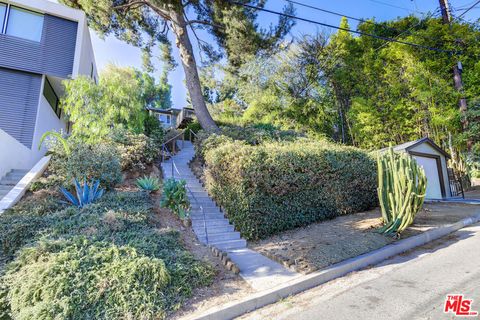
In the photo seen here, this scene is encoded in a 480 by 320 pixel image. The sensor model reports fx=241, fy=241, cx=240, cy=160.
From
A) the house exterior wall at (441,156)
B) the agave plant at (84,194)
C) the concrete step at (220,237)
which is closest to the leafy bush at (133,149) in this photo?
the agave plant at (84,194)

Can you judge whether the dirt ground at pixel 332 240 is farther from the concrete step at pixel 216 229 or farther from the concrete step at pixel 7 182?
the concrete step at pixel 7 182

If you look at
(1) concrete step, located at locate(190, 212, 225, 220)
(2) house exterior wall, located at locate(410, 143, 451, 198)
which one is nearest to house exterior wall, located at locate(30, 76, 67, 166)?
(1) concrete step, located at locate(190, 212, 225, 220)

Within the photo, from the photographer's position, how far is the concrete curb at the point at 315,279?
3063 mm

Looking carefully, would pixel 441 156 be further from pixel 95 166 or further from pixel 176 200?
pixel 95 166

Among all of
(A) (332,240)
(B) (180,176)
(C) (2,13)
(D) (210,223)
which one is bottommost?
(A) (332,240)

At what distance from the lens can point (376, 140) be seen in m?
14.7

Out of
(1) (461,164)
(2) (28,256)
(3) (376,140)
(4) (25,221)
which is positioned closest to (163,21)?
(4) (25,221)

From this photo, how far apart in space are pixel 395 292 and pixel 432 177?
35.9 ft

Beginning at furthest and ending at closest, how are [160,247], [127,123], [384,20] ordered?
[384,20]
[127,123]
[160,247]

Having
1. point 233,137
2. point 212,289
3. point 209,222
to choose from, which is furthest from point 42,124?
point 212,289

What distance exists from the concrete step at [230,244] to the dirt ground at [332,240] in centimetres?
20

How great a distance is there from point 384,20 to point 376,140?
26.6 ft

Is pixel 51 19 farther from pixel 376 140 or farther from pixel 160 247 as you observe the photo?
pixel 376 140

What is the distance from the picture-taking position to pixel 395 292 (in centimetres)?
333
